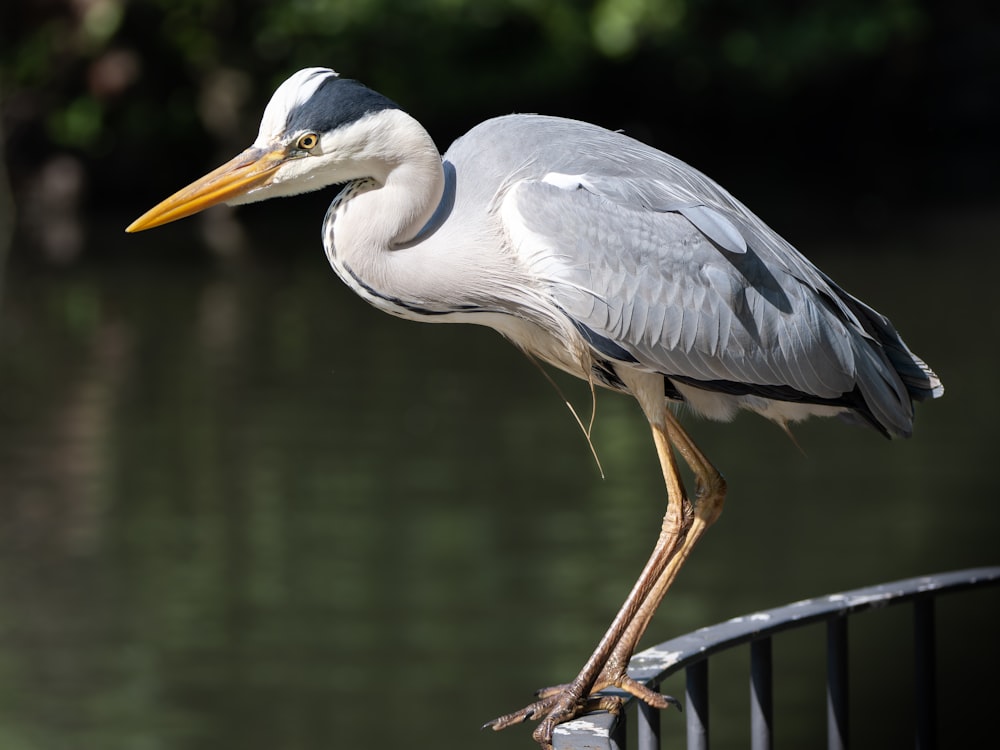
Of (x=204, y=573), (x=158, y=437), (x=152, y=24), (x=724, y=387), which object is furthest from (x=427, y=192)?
(x=152, y=24)

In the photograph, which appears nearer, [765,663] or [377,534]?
[765,663]

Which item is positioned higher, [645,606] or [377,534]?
[377,534]

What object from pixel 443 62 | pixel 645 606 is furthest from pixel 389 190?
pixel 443 62

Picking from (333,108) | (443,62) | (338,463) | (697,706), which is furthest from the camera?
(443,62)

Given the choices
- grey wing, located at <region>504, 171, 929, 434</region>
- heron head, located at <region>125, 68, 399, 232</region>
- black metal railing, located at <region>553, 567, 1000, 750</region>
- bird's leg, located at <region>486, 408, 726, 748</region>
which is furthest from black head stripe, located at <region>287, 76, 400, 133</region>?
black metal railing, located at <region>553, 567, 1000, 750</region>

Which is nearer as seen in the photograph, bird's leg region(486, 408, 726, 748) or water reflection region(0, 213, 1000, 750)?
bird's leg region(486, 408, 726, 748)

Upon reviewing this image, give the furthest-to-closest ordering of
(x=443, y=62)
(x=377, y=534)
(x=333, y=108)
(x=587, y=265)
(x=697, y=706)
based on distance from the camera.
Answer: (x=443, y=62)
(x=377, y=534)
(x=587, y=265)
(x=333, y=108)
(x=697, y=706)

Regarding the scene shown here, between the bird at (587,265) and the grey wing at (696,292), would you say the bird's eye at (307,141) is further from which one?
the grey wing at (696,292)

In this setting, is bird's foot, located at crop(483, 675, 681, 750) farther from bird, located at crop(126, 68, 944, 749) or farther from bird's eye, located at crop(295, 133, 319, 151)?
bird's eye, located at crop(295, 133, 319, 151)

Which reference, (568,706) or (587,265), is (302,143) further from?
(568,706)

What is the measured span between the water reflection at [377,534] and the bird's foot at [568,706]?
420cm

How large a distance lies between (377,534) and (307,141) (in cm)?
596

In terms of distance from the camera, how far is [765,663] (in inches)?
93.7

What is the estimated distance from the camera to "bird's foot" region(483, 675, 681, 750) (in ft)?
8.34
